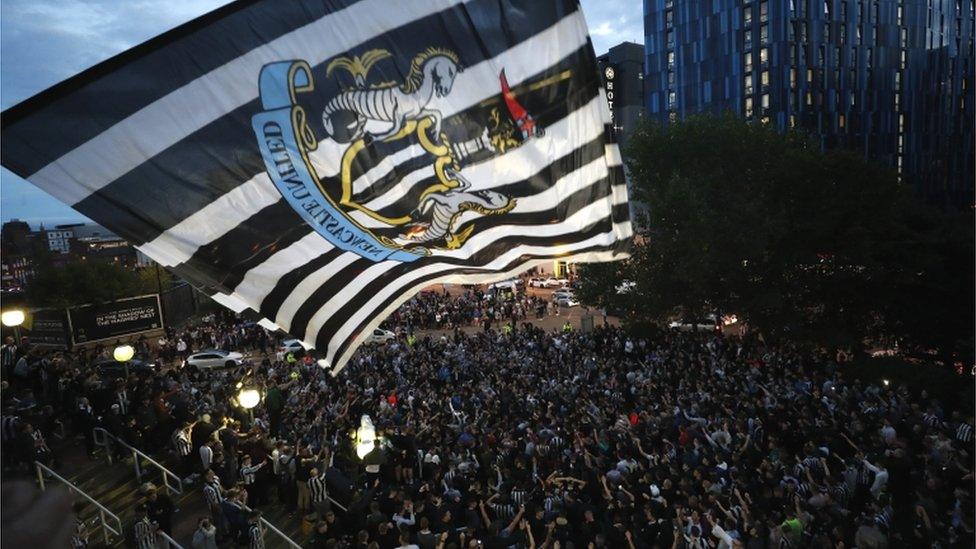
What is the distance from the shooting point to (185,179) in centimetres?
409

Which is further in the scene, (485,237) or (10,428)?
(10,428)

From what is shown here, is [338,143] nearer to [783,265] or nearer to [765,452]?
[765,452]

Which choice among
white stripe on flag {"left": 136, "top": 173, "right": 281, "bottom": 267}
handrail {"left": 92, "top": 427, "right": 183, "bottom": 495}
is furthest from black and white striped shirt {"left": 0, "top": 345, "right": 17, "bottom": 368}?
white stripe on flag {"left": 136, "top": 173, "right": 281, "bottom": 267}

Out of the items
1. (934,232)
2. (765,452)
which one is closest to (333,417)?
(765,452)

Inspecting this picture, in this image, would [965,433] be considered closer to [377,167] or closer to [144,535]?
[377,167]

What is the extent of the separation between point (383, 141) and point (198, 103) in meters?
1.36

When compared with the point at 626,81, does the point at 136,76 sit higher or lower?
lower

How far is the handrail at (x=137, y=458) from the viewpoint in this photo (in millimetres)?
10992

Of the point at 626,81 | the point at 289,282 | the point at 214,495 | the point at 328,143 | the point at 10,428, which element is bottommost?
the point at 214,495

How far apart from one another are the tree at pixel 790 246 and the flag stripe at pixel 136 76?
21.4 m

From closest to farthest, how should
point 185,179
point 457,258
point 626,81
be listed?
point 185,179 → point 457,258 → point 626,81

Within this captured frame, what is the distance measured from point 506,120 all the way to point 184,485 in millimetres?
10477

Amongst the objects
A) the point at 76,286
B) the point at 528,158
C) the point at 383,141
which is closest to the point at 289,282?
the point at 383,141

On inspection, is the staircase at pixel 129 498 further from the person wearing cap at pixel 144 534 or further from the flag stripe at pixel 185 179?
the flag stripe at pixel 185 179
